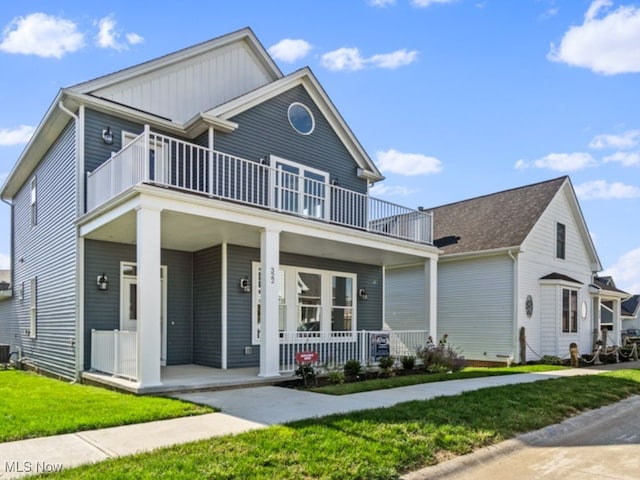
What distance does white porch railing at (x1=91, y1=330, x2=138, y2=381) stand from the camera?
28.8ft

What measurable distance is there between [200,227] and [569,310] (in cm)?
1544

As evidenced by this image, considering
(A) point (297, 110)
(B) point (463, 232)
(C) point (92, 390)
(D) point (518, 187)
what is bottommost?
(C) point (92, 390)

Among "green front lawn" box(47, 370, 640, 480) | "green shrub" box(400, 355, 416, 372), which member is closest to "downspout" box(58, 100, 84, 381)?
"green front lawn" box(47, 370, 640, 480)

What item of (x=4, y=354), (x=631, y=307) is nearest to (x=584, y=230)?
(x=4, y=354)

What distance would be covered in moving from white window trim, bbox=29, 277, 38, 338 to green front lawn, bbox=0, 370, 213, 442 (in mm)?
5511

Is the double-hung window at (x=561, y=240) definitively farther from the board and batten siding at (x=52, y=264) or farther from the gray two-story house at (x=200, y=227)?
the board and batten siding at (x=52, y=264)

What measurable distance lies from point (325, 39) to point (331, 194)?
4372 millimetres

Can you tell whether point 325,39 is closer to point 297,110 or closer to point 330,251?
point 297,110

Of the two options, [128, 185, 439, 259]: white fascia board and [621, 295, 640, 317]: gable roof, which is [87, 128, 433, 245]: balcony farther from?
[621, 295, 640, 317]: gable roof

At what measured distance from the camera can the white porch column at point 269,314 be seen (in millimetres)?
10117

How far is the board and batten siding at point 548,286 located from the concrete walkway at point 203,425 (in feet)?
27.4

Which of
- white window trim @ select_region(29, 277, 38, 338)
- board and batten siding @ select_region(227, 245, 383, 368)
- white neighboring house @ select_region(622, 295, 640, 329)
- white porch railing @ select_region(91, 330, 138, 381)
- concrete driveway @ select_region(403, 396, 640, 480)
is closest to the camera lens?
concrete driveway @ select_region(403, 396, 640, 480)

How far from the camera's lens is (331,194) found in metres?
14.2

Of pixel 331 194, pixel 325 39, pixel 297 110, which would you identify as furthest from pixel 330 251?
pixel 325 39
